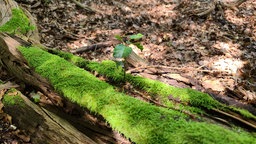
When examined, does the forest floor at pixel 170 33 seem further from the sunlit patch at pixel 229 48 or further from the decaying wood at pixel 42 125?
the decaying wood at pixel 42 125

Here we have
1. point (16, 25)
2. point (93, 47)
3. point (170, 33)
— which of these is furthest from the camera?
point (170, 33)

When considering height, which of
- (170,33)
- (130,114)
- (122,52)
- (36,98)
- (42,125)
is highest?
(170,33)

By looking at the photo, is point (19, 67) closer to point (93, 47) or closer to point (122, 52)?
point (122, 52)

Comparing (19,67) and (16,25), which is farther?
(16,25)

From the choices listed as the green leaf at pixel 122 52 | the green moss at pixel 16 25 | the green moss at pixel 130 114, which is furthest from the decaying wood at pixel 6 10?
the green leaf at pixel 122 52

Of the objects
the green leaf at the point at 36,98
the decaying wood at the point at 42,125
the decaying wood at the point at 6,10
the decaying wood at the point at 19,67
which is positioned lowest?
the decaying wood at the point at 42,125

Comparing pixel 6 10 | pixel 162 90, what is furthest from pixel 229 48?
pixel 6 10

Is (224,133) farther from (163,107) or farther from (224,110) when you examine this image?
(163,107)
